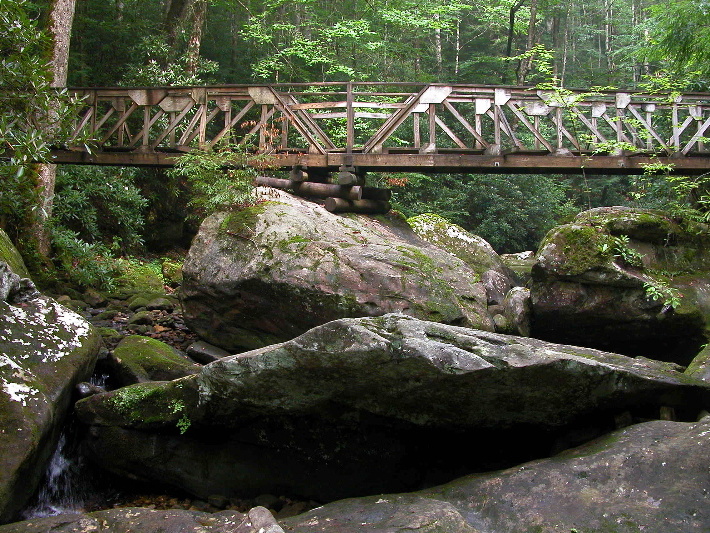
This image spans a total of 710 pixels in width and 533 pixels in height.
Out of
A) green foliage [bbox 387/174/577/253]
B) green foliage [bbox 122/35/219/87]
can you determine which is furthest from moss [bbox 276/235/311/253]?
green foliage [bbox 387/174/577/253]

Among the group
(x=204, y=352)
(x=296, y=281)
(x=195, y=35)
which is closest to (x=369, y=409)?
(x=296, y=281)

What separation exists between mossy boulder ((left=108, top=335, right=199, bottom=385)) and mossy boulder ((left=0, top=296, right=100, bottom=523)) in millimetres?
409

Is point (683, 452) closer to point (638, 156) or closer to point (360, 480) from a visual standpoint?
point (360, 480)

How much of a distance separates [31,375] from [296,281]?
122 inches

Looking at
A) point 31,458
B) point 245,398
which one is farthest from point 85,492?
point 245,398

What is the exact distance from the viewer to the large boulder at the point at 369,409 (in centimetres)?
442

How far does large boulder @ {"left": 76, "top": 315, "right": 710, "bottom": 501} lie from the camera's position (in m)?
4.42

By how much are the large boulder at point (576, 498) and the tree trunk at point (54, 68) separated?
7.93m

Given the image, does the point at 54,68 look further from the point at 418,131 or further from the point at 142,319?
the point at 418,131

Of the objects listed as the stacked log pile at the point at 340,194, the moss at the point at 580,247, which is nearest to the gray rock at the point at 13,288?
the stacked log pile at the point at 340,194

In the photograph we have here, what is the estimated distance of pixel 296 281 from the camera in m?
7.40

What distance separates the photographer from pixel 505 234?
18688mm

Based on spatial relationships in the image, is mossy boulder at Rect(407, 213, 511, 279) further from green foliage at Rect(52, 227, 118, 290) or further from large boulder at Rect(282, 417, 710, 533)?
large boulder at Rect(282, 417, 710, 533)

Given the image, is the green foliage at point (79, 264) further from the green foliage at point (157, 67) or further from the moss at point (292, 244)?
the green foliage at point (157, 67)
